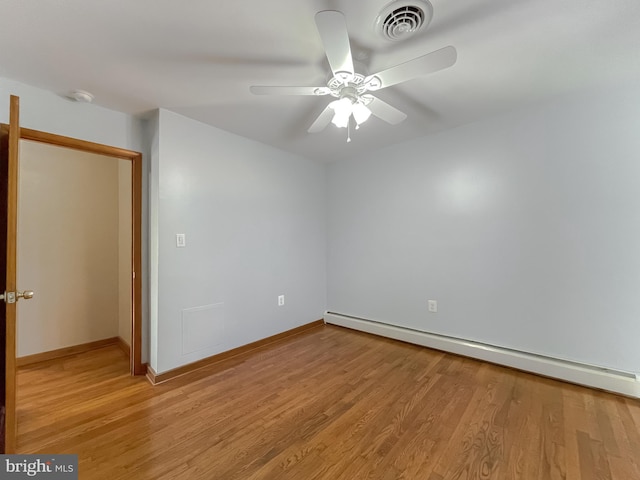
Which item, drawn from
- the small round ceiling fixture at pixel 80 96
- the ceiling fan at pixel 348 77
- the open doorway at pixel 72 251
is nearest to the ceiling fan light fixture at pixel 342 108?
the ceiling fan at pixel 348 77

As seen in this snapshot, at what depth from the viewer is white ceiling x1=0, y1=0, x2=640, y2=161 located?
4.32 feet

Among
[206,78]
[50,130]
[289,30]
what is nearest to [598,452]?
[289,30]

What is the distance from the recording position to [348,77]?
1.49 m

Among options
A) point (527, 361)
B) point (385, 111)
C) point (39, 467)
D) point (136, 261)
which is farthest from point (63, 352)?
point (527, 361)

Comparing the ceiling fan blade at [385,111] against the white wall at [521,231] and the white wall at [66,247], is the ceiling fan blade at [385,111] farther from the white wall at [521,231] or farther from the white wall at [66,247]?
the white wall at [66,247]

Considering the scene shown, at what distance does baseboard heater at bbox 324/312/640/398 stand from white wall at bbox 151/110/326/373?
122cm

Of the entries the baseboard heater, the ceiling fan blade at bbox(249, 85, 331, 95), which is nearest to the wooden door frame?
the ceiling fan blade at bbox(249, 85, 331, 95)

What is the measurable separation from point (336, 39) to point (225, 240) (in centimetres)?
206

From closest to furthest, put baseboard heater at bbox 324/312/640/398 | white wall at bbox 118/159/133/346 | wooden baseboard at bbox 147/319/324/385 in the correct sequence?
baseboard heater at bbox 324/312/640/398 < wooden baseboard at bbox 147/319/324/385 < white wall at bbox 118/159/133/346

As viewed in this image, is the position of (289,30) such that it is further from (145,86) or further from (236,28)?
(145,86)

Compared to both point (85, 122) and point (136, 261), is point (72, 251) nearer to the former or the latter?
point (136, 261)

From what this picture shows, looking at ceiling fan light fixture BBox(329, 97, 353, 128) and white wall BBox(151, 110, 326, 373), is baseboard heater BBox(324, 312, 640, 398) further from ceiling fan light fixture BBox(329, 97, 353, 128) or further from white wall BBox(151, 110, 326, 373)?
ceiling fan light fixture BBox(329, 97, 353, 128)

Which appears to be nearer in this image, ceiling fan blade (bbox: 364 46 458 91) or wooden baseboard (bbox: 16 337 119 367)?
ceiling fan blade (bbox: 364 46 458 91)

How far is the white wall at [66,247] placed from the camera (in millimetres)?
2686
